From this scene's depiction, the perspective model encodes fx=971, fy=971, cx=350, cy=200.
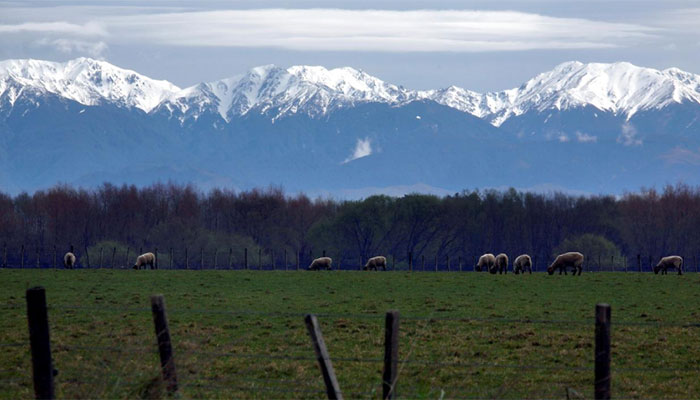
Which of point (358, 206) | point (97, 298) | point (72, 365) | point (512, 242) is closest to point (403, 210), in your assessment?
point (358, 206)

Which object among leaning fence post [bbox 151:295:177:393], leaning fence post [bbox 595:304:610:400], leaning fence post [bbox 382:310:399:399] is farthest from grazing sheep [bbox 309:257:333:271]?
leaning fence post [bbox 595:304:610:400]

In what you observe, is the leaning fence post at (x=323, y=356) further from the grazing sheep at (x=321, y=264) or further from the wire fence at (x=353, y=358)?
the grazing sheep at (x=321, y=264)

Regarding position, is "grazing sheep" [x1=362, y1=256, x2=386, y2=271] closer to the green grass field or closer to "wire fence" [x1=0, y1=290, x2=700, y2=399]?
the green grass field

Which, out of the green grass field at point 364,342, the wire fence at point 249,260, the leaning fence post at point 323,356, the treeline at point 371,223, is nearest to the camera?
the leaning fence post at point 323,356

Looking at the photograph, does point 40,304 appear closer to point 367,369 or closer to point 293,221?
point 367,369

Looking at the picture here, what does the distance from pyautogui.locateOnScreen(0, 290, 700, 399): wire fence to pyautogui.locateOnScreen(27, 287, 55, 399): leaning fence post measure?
16.2 inches

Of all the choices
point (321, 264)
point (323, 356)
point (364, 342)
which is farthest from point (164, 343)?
point (321, 264)

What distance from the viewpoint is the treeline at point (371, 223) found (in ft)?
431

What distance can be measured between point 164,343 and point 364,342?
30.8 feet

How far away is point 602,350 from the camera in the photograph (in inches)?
441

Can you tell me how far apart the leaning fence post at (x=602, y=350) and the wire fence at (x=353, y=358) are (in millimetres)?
670

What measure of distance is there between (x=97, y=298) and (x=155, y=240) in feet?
316

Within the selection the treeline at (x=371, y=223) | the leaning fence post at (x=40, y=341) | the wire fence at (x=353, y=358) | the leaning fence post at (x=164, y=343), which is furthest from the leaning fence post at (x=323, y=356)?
the treeline at (x=371, y=223)

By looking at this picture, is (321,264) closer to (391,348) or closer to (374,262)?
(374,262)
